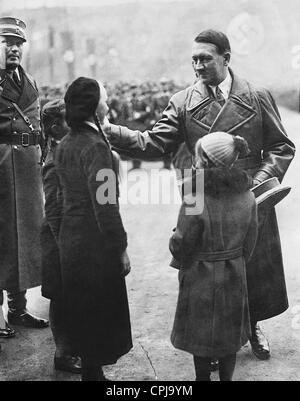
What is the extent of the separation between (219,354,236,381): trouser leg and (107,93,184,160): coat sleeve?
1301 millimetres

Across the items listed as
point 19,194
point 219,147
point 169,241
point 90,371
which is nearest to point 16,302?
point 19,194

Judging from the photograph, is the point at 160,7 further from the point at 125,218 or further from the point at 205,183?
the point at 205,183

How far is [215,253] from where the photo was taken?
9.02 feet

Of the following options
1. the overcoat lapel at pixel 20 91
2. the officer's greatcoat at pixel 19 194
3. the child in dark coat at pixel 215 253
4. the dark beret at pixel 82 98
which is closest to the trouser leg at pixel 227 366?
the child in dark coat at pixel 215 253

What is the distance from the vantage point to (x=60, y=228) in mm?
2896

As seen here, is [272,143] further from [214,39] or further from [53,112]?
[53,112]

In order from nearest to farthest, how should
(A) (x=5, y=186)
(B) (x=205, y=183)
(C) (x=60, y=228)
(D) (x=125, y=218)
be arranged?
1. (B) (x=205, y=183)
2. (C) (x=60, y=228)
3. (A) (x=5, y=186)
4. (D) (x=125, y=218)

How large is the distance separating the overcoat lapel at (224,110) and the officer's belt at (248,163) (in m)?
0.20

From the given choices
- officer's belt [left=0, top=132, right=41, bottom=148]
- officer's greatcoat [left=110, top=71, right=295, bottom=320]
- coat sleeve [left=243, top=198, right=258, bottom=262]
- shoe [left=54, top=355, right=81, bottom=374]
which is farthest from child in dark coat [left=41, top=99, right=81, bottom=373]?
coat sleeve [left=243, top=198, right=258, bottom=262]

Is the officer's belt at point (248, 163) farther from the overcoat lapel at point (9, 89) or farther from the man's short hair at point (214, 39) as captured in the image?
the overcoat lapel at point (9, 89)

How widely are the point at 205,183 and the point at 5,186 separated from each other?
69.6 inches

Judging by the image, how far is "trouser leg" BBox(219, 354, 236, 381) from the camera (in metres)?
2.86
